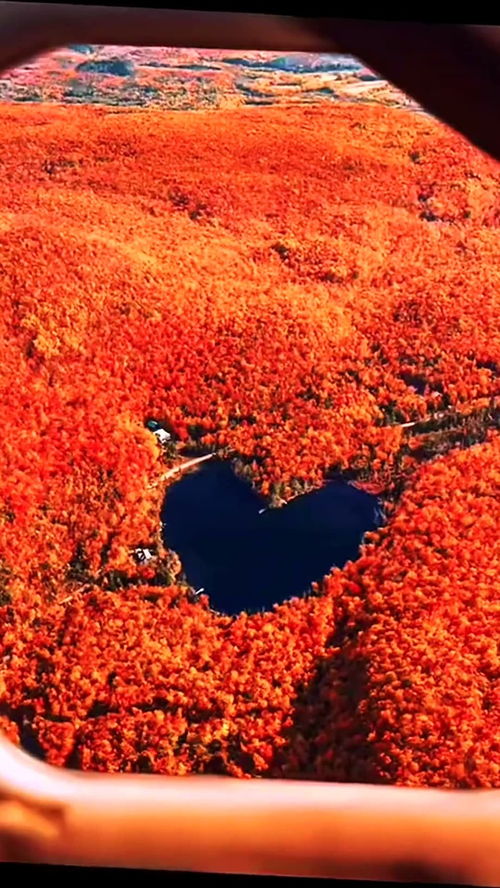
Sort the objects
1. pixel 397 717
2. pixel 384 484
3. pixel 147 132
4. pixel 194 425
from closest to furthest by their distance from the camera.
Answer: pixel 397 717 < pixel 384 484 < pixel 194 425 < pixel 147 132

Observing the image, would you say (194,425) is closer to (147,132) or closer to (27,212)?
(27,212)

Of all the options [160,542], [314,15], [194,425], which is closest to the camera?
[314,15]

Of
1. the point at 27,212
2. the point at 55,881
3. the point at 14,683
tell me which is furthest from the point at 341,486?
the point at 55,881

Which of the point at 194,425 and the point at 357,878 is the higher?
the point at 357,878

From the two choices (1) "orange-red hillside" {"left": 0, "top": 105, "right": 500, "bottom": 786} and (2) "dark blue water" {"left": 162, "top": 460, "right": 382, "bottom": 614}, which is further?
(2) "dark blue water" {"left": 162, "top": 460, "right": 382, "bottom": 614}

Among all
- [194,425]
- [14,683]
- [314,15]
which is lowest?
[14,683]
